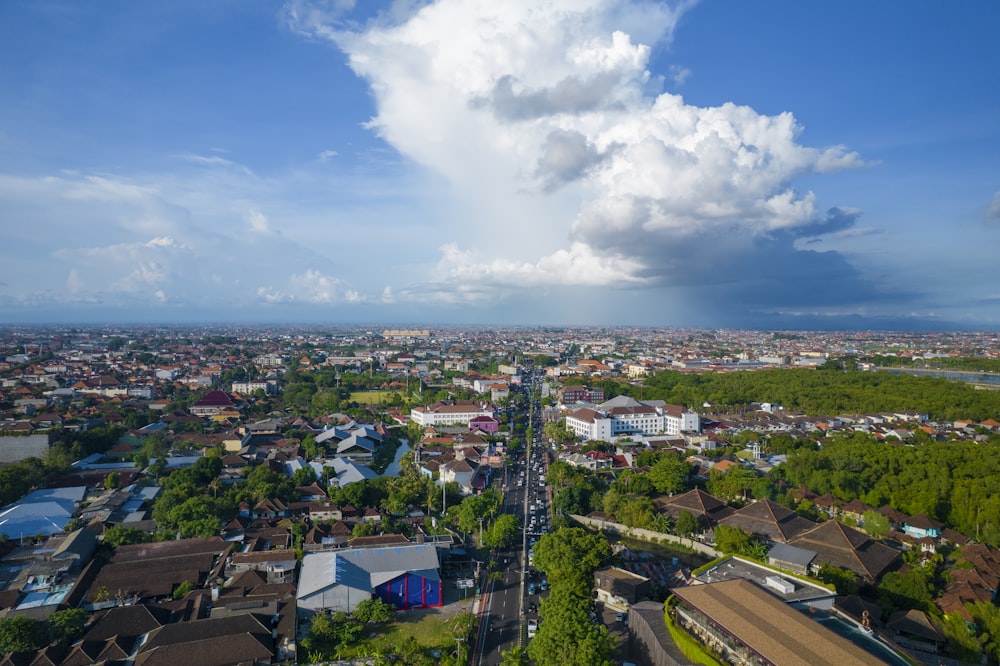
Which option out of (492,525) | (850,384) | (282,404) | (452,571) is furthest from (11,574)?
(850,384)

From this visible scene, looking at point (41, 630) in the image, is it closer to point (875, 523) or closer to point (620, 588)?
point (620, 588)

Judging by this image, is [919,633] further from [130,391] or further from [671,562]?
[130,391]

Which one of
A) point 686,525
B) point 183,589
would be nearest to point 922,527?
point 686,525

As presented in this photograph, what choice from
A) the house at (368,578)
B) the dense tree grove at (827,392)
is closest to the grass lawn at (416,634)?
the house at (368,578)

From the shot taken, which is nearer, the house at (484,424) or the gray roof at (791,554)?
the gray roof at (791,554)

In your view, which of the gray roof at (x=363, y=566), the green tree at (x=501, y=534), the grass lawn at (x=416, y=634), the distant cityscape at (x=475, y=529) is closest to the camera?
the distant cityscape at (x=475, y=529)

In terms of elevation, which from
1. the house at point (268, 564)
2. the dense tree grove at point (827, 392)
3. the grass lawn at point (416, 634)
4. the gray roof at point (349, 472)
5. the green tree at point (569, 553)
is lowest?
the grass lawn at point (416, 634)

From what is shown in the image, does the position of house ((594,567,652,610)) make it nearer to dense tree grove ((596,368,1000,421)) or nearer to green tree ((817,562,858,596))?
green tree ((817,562,858,596))

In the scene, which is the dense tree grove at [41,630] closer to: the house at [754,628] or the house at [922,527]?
the house at [754,628]
